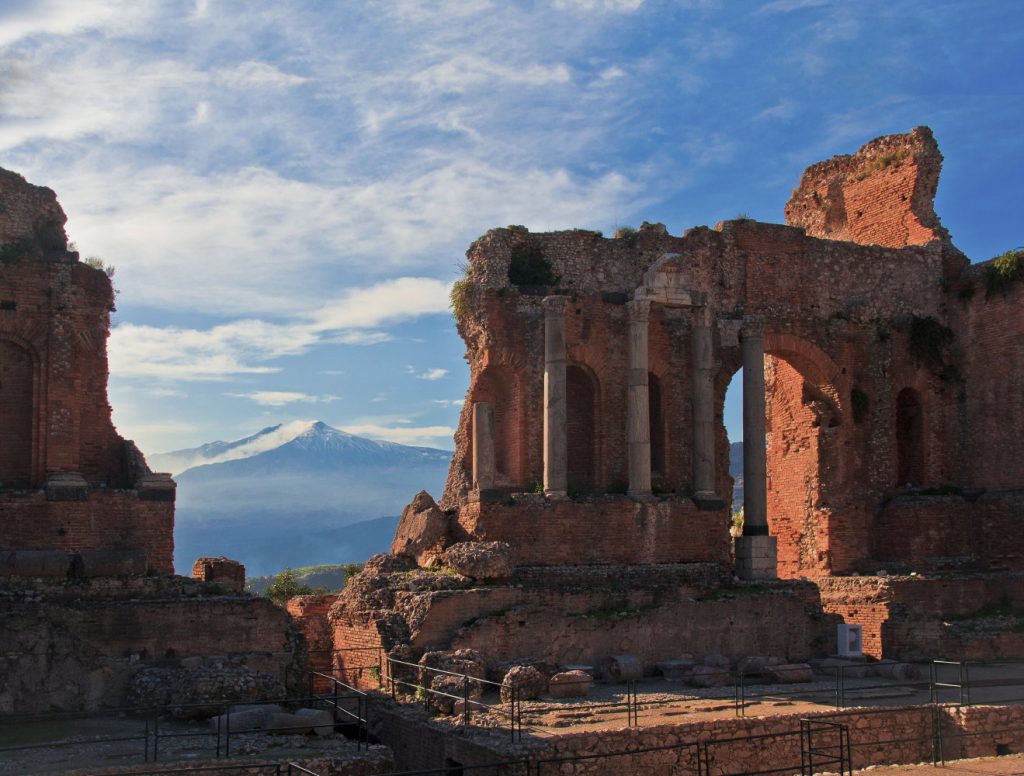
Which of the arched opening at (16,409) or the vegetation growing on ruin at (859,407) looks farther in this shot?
the vegetation growing on ruin at (859,407)

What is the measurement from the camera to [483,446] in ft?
84.2

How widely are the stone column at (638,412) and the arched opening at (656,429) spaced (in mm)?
1137

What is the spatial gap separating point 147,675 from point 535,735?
19.4 feet

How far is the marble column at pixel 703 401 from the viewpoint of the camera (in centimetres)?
2728

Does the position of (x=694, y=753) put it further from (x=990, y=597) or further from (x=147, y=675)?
(x=990, y=597)

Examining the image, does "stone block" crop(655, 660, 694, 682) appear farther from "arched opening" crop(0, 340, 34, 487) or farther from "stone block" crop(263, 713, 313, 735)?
"arched opening" crop(0, 340, 34, 487)

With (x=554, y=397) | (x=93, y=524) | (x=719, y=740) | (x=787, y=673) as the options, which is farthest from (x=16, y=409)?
(x=787, y=673)

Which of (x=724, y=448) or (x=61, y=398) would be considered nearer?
(x=61, y=398)

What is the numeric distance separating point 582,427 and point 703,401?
2.73 meters

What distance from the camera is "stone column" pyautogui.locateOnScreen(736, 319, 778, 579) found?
2714cm

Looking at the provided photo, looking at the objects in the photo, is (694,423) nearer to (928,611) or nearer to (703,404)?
(703,404)

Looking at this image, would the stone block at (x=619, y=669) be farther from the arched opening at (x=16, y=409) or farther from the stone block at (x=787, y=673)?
the arched opening at (x=16, y=409)

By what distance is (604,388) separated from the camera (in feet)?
89.0

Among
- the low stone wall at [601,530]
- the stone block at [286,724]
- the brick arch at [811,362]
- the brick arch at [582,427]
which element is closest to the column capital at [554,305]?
the brick arch at [582,427]
